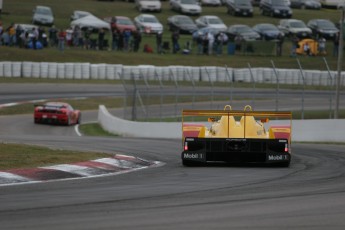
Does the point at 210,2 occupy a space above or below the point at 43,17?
above

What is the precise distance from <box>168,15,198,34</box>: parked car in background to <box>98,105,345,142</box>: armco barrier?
2200 cm

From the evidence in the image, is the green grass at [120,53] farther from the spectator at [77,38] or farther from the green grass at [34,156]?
the green grass at [34,156]

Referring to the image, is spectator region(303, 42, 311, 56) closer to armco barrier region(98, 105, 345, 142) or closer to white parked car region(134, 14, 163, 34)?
white parked car region(134, 14, 163, 34)

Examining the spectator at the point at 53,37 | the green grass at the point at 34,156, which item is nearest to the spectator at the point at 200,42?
the spectator at the point at 53,37

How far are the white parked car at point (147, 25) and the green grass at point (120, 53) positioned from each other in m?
1.27

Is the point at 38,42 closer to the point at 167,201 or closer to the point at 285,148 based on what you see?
the point at 285,148

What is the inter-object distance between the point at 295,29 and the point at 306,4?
13547 millimetres

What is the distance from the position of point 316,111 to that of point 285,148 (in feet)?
63.4

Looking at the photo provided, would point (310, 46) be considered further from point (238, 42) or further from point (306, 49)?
point (238, 42)

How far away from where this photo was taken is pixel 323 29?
197ft

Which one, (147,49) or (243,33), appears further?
(243,33)

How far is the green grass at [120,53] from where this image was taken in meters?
51.7

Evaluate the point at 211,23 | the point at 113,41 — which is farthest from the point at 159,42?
the point at 211,23

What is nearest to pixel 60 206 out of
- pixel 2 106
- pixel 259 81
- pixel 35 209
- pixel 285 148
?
pixel 35 209
